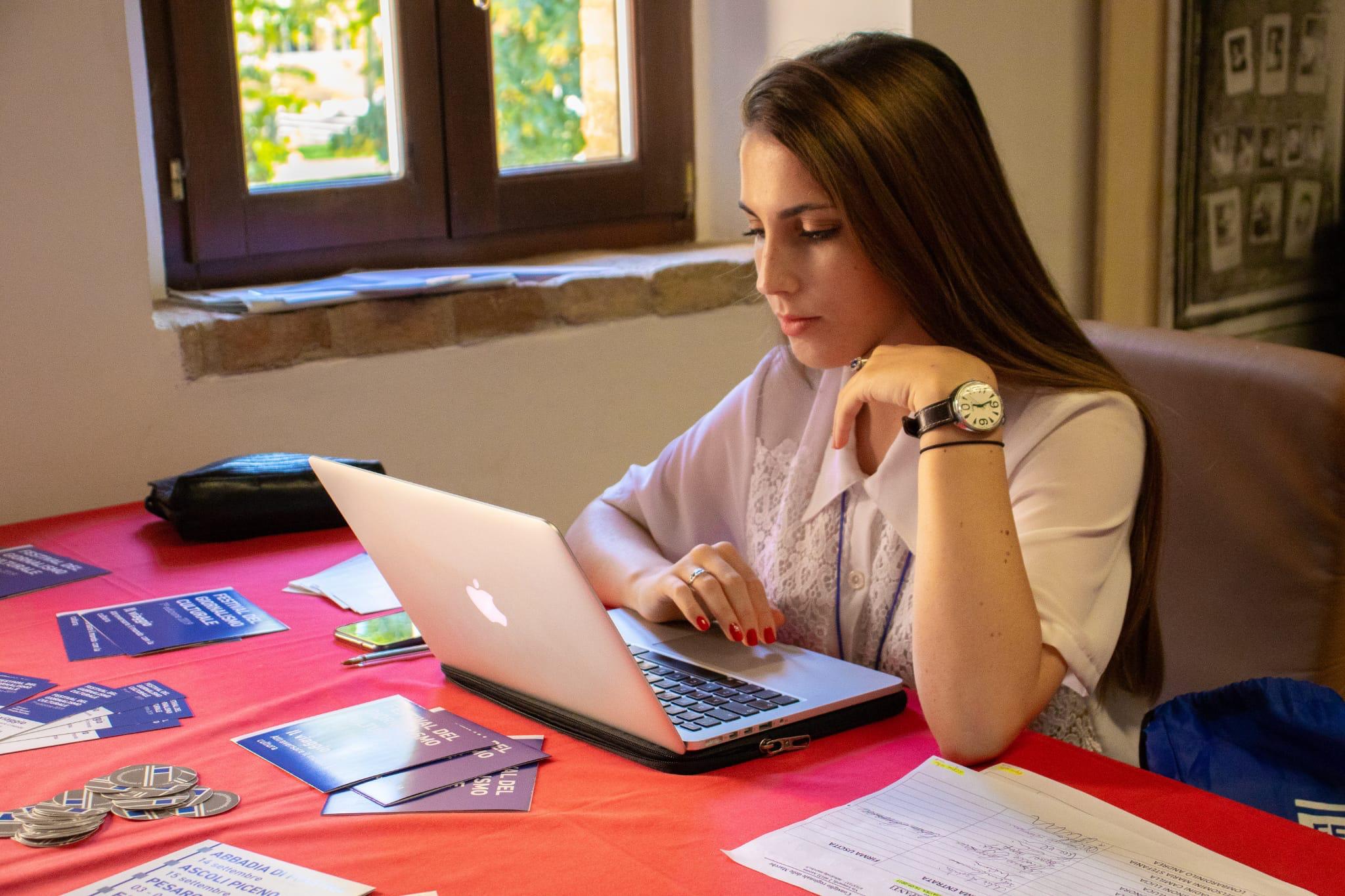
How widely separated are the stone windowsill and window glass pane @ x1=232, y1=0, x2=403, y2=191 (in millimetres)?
330

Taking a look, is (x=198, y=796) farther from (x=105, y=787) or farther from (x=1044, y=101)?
(x=1044, y=101)

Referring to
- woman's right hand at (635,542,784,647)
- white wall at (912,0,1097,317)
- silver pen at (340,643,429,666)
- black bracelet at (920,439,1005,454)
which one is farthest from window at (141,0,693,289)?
black bracelet at (920,439,1005,454)

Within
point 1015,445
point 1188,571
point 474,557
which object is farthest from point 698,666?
point 1188,571

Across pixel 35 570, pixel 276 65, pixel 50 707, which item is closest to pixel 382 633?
pixel 50 707

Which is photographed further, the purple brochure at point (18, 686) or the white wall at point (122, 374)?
the white wall at point (122, 374)

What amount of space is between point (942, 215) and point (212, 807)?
2.70 ft

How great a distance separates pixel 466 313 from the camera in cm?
222

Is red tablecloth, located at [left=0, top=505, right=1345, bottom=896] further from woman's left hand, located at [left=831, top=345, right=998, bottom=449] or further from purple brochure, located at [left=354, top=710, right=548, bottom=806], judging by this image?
woman's left hand, located at [left=831, top=345, right=998, bottom=449]

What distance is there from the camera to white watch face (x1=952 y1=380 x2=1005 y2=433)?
1104mm

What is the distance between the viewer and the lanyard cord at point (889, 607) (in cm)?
133

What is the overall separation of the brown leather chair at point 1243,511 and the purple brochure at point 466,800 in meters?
0.60

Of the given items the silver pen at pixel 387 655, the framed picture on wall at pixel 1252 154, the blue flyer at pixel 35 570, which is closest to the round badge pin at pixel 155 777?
the silver pen at pixel 387 655

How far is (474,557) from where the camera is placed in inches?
41.1

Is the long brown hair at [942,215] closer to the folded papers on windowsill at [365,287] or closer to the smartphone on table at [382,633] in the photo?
the smartphone on table at [382,633]
